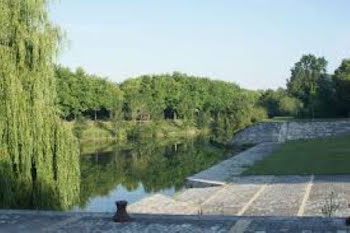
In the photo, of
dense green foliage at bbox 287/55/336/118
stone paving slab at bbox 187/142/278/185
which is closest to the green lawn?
stone paving slab at bbox 187/142/278/185

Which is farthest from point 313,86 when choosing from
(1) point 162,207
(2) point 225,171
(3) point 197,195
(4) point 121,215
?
(4) point 121,215

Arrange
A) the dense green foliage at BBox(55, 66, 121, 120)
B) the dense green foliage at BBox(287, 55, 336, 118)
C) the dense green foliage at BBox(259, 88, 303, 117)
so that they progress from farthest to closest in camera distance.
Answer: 1. the dense green foliage at BBox(259, 88, 303, 117)
2. the dense green foliage at BBox(55, 66, 121, 120)
3. the dense green foliage at BBox(287, 55, 336, 118)

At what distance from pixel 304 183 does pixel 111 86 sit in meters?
68.4

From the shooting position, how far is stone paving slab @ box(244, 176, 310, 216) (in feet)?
73.5

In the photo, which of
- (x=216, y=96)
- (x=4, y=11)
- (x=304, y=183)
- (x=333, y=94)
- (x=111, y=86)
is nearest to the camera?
(x=4, y=11)

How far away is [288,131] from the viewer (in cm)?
6862

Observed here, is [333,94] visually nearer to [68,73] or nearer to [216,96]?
[68,73]

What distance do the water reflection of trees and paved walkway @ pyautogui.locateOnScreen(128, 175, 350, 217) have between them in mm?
5471

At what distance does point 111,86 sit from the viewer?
95375 mm

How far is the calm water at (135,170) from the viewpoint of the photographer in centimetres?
3309

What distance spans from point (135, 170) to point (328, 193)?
2333cm

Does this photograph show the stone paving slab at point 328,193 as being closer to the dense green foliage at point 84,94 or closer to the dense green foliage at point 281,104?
the dense green foliage at point 84,94

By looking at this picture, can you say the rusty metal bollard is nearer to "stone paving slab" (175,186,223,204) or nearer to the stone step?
the stone step

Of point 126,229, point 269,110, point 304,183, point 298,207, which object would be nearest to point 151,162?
point 304,183
